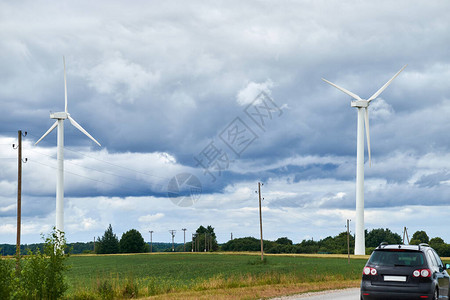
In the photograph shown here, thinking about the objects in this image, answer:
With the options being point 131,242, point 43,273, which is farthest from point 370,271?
point 131,242

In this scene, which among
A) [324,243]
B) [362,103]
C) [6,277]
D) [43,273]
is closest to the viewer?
[6,277]

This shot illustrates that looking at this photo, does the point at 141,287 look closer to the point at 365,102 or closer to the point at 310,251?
the point at 365,102

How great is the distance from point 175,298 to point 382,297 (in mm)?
8103

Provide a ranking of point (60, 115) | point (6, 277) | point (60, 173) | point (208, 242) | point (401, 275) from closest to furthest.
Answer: point (401, 275), point (6, 277), point (60, 173), point (60, 115), point (208, 242)

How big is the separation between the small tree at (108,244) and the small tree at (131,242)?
285cm

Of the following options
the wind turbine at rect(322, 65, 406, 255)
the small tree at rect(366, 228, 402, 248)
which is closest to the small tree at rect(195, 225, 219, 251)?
the small tree at rect(366, 228, 402, 248)

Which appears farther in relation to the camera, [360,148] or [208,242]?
[208,242]

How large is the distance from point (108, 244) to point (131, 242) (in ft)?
28.0

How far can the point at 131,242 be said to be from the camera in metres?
167

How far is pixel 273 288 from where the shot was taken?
82.6 feet

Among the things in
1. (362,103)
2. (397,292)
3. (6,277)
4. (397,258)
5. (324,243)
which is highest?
(362,103)

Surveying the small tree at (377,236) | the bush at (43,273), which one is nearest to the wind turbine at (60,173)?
the bush at (43,273)

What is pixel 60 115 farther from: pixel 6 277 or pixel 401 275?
pixel 401 275

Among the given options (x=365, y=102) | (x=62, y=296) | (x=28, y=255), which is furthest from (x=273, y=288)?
(x=365, y=102)
